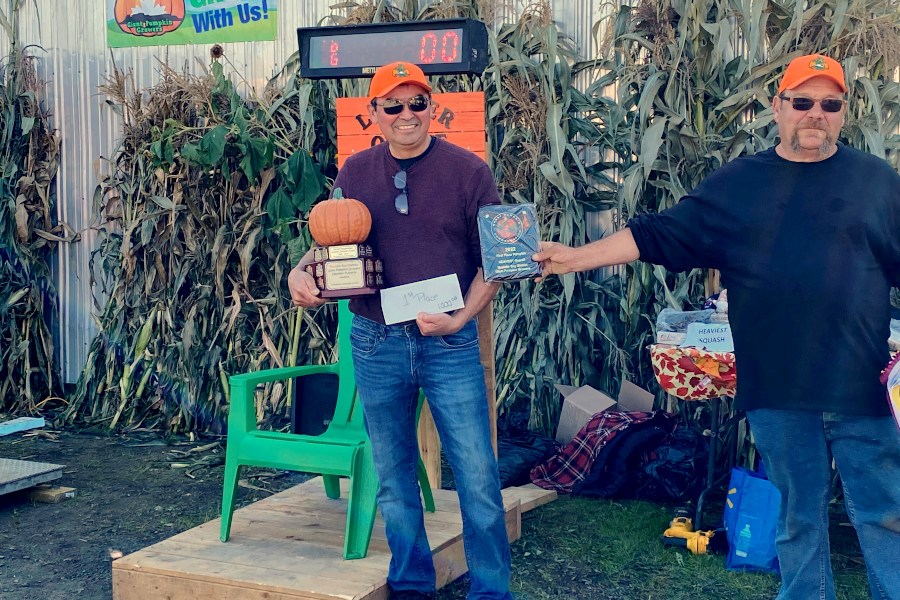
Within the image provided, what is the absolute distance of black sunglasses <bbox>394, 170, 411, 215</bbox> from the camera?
3.07m

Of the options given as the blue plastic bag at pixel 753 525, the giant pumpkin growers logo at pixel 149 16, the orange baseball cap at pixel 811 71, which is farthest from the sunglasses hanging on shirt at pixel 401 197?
the giant pumpkin growers logo at pixel 149 16

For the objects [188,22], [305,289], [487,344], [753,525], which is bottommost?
[753,525]

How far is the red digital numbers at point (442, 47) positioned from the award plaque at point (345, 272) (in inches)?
39.1

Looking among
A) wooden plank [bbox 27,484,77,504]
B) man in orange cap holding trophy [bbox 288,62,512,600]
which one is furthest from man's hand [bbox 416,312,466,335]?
wooden plank [bbox 27,484,77,504]

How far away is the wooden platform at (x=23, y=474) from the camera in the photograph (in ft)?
15.2

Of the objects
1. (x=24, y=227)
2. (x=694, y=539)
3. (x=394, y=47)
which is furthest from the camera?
(x=24, y=227)

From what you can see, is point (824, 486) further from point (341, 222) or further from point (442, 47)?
point (442, 47)

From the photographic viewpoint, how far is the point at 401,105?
3.05 meters

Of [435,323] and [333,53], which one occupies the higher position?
[333,53]

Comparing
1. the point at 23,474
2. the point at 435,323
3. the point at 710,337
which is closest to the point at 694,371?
the point at 710,337

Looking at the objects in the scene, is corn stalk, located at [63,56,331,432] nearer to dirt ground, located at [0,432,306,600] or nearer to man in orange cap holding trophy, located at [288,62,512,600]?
dirt ground, located at [0,432,306,600]

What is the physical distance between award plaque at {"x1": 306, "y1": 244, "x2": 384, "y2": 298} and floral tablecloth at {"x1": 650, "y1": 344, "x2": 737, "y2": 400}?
1.37 meters

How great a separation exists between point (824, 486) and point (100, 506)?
11.6ft

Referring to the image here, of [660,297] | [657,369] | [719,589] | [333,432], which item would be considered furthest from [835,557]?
[333,432]
